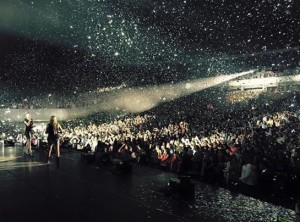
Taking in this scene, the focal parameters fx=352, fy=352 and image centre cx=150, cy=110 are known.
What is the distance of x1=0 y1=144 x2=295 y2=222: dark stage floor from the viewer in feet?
19.2

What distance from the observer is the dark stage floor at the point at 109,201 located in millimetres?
5848

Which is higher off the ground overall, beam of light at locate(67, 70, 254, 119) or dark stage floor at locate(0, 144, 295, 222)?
beam of light at locate(67, 70, 254, 119)

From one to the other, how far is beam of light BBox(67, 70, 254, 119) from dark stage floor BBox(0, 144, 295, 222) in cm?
3377

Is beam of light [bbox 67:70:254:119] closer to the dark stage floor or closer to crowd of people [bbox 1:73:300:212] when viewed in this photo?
crowd of people [bbox 1:73:300:212]

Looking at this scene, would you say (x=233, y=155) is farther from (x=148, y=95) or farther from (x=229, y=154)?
(x=148, y=95)

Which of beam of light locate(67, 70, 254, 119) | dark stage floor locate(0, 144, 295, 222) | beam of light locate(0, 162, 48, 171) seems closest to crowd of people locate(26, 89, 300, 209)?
dark stage floor locate(0, 144, 295, 222)

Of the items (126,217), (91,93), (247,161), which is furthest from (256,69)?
(126,217)

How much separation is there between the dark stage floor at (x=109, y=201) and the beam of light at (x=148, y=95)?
111 ft

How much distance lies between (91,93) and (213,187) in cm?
3946

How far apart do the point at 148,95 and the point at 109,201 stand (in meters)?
37.9

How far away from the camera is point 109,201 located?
682 cm

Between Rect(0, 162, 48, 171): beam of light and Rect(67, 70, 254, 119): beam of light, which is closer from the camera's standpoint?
Rect(0, 162, 48, 171): beam of light

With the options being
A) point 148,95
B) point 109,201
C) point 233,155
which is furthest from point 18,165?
point 148,95

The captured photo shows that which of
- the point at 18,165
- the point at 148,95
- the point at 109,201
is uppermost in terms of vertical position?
the point at 148,95
